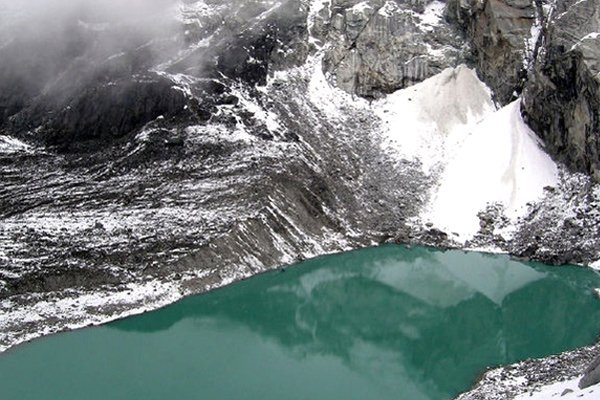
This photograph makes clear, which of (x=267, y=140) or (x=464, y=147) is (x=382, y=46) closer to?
(x=464, y=147)

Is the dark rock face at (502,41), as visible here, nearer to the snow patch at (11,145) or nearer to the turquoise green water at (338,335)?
the turquoise green water at (338,335)

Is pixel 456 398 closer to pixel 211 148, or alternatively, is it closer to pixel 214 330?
pixel 214 330

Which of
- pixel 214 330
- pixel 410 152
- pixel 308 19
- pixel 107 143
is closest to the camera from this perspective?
pixel 214 330

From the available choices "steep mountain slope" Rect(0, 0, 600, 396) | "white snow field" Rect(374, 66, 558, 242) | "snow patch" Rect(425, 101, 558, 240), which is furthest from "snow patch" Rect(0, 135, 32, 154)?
"snow patch" Rect(425, 101, 558, 240)

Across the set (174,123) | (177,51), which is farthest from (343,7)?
(174,123)

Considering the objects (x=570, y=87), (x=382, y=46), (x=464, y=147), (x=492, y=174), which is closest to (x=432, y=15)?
(x=382, y=46)

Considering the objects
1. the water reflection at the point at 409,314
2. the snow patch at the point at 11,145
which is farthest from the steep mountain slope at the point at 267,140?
the water reflection at the point at 409,314
